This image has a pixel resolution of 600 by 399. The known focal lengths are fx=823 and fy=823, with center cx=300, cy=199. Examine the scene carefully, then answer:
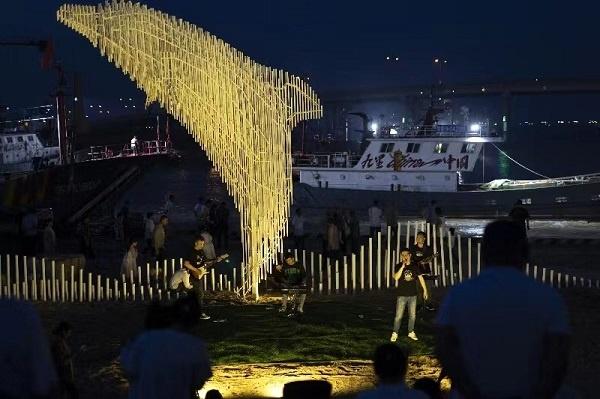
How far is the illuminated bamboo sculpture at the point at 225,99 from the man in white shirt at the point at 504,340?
30.9 ft

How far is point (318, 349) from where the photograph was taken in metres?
10.1

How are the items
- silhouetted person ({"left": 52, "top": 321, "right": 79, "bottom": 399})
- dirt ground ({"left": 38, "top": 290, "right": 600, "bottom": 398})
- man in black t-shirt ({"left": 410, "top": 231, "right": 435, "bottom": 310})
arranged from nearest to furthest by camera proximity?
silhouetted person ({"left": 52, "top": 321, "right": 79, "bottom": 399}) → dirt ground ({"left": 38, "top": 290, "right": 600, "bottom": 398}) → man in black t-shirt ({"left": 410, "top": 231, "right": 435, "bottom": 310})

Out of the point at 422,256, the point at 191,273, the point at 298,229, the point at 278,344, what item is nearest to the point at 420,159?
the point at 298,229

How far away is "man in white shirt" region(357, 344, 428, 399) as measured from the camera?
4184mm

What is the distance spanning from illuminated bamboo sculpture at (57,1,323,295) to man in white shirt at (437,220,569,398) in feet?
30.9

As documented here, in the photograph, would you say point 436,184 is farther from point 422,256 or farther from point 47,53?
point 422,256

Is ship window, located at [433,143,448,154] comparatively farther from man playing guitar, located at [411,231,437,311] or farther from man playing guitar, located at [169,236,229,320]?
man playing guitar, located at [169,236,229,320]

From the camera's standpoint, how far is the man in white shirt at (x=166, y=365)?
4391mm

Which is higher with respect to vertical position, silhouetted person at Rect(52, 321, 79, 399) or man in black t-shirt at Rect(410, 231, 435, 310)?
man in black t-shirt at Rect(410, 231, 435, 310)

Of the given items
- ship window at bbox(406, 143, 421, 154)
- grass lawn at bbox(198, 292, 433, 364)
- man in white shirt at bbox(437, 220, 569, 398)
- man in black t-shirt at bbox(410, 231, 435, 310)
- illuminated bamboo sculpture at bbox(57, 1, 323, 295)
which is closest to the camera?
man in white shirt at bbox(437, 220, 569, 398)

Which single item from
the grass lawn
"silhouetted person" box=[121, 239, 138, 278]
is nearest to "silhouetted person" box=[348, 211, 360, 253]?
"silhouetted person" box=[121, 239, 138, 278]

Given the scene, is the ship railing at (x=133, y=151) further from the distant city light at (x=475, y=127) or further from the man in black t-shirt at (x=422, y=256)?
the man in black t-shirt at (x=422, y=256)

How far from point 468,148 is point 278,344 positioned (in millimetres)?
25668

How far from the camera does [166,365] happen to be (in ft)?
14.4
